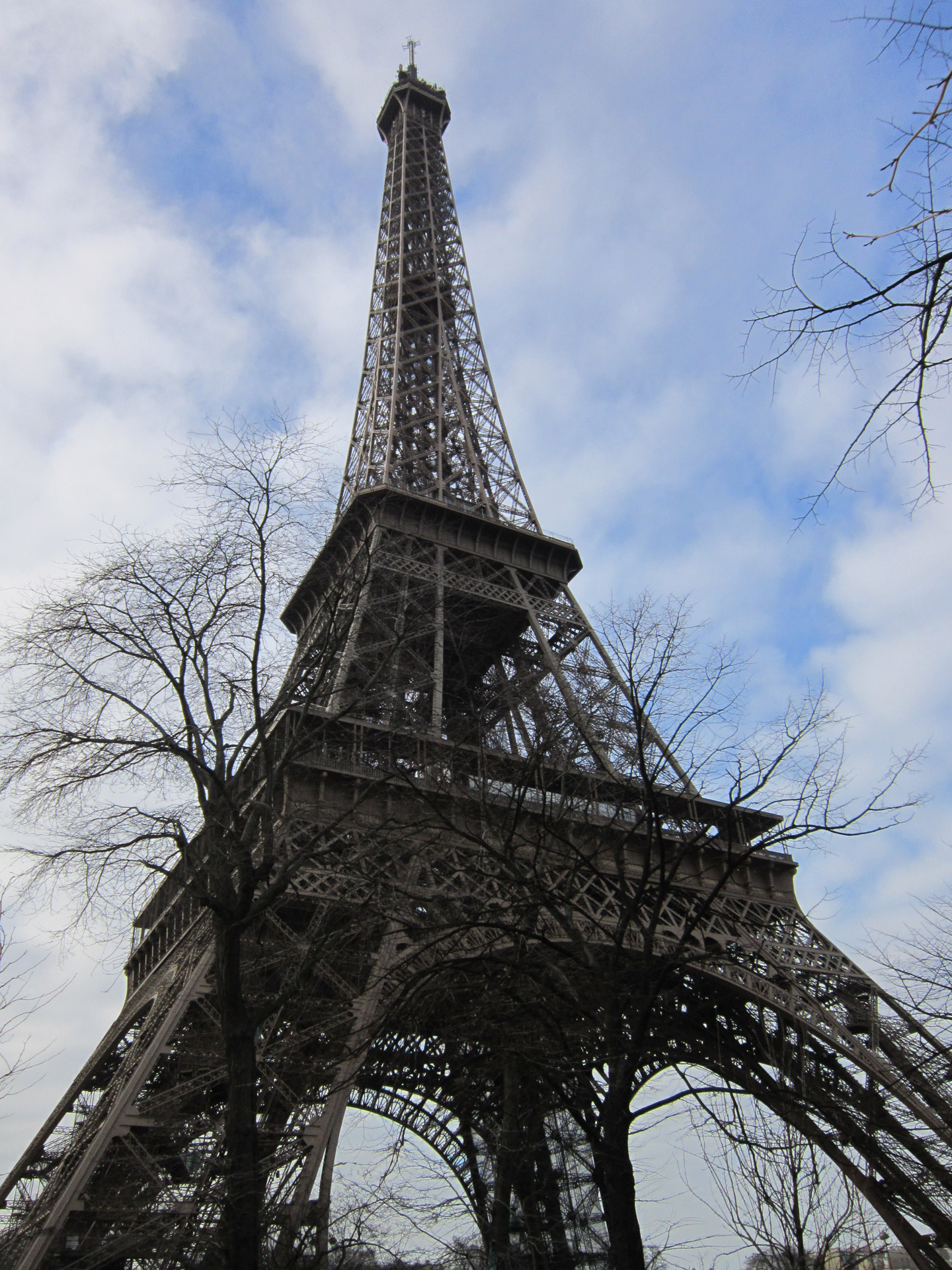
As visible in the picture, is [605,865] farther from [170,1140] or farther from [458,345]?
[458,345]

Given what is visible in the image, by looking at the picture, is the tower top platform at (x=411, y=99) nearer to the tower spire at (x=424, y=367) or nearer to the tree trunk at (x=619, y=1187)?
the tower spire at (x=424, y=367)

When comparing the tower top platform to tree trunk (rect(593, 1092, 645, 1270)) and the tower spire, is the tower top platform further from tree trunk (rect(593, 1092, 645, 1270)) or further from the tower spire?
tree trunk (rect(593, 1092, 645, 1270))

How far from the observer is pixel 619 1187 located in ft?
27.4

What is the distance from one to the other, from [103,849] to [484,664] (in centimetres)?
2257

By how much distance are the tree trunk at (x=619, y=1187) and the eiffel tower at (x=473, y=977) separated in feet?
0.25

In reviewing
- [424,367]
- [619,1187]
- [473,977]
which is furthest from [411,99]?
[619,1187]

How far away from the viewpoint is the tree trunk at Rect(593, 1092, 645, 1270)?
8.16 meters

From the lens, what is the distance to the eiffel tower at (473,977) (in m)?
10.2

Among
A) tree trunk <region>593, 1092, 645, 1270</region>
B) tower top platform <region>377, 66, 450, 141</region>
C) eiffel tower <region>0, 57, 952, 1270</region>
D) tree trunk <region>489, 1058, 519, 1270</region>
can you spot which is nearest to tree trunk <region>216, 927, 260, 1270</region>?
eiffel tower <region>0, 57, 952, 1270</region>

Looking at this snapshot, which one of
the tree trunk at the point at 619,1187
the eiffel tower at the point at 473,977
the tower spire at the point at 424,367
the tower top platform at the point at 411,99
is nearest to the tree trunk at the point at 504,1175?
the eiffel tower at the point at 473,977

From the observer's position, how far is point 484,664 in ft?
106

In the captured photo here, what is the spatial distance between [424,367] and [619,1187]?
37.5m

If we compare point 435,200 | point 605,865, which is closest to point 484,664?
point 605,865

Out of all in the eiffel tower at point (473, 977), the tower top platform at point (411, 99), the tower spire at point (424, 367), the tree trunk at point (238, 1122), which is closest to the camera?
the tree trunk at point (238, 1122)
